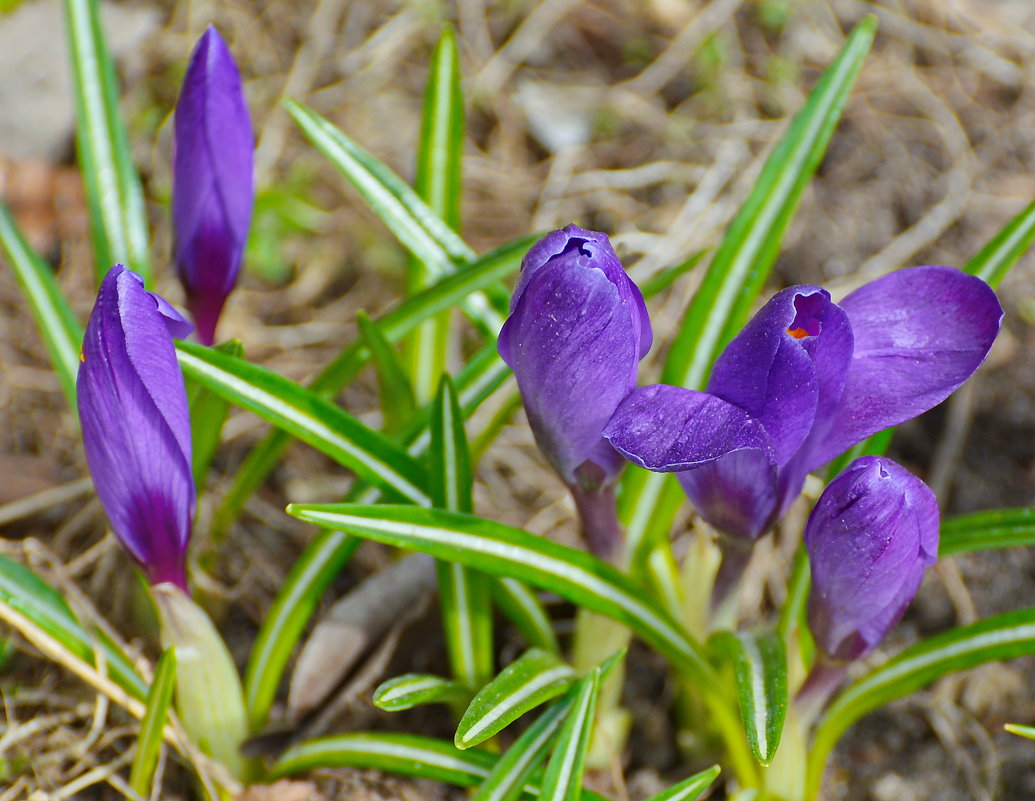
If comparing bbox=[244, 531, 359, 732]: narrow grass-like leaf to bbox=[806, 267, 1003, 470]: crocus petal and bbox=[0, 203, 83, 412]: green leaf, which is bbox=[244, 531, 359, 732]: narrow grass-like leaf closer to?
bbox=[0, 203, 83, 412]: green leaf

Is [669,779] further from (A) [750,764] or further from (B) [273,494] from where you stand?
(B) [273,494]

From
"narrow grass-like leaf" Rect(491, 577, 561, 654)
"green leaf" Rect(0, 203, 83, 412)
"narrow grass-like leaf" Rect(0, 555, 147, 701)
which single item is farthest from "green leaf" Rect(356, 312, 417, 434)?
"narrow grass-like leaf" Rect(0, 555, 147, 701)

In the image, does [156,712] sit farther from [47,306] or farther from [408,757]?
[47,306]

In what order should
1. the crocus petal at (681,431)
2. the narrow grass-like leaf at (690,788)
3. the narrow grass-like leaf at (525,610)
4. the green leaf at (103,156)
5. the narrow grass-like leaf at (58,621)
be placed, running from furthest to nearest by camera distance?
1. the green leaf at (103,156)
2. the narrow grass-like leaf at (525,610)
3. the narrow grass-like leaf at (58,621)
4. the narrow grass-like leaf at (690,788)
5. the crocus petal at (681,431)

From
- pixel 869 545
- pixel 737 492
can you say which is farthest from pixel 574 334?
pixel 869 545

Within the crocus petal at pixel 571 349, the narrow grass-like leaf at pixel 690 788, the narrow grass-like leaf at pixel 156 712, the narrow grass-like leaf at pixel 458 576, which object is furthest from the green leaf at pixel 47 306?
the narrow grass-like leaf at pixel 690 788

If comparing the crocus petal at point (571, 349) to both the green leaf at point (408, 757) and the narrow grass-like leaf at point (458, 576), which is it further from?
the green leaf at point (408, 757)
